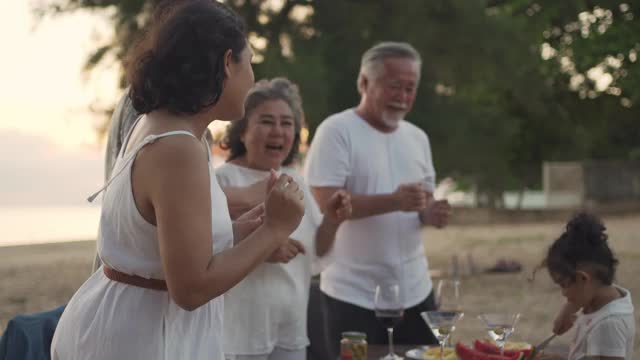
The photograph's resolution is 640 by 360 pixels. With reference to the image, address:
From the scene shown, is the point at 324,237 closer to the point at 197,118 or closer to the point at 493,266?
the point at 197,118

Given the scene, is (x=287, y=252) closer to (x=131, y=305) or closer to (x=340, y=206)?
(x=340, y=206)

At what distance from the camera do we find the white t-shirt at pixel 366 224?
3.53 metres

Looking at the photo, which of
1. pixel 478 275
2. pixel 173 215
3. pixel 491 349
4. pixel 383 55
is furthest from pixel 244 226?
pixel 478 275

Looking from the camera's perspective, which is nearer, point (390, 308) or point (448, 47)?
point (390, 308)

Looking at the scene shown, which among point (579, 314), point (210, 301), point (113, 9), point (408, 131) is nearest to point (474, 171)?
point (113, 9)

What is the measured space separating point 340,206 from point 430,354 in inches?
22.3

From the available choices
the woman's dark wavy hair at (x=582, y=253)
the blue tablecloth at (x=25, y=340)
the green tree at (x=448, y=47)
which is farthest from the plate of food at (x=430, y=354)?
the green tree at (x=448, y=47)

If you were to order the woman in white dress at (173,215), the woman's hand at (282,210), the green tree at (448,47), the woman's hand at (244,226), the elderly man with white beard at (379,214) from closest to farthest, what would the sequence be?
the woman in white dress at (173,215), the woman's hand at (282,210), the woman's hand at (244,226), the elderly man with white beard at (379,214), the green tree at (448,47)

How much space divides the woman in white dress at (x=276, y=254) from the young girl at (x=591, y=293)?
30.4 inches

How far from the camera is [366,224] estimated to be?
3.59 m

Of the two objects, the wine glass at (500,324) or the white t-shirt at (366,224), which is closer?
the wine glass at (500,324)

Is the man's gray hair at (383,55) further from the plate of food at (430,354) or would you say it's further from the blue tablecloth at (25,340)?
the blue tablecloth at (25,340)

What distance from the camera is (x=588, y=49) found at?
504 inches

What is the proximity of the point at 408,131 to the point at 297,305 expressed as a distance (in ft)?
4.15
